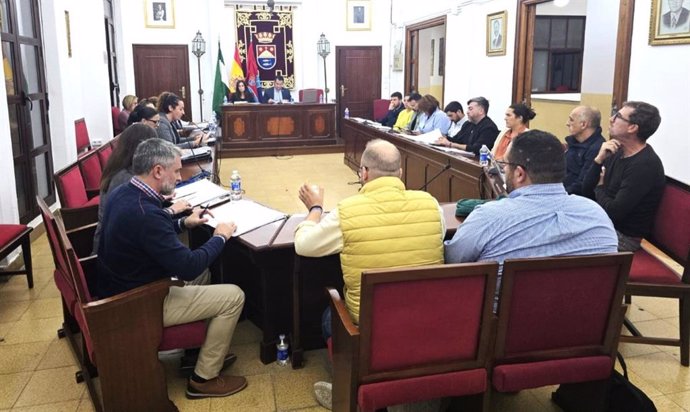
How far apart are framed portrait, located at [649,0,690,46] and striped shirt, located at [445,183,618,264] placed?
10.5 ft

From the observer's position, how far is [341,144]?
35.3 feet

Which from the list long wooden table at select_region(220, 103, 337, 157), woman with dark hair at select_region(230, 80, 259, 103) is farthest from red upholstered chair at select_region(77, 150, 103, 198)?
woman with dark hair at select_region(230, 80, 259, 103)

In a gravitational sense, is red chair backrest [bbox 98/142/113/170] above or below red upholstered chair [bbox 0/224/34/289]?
above

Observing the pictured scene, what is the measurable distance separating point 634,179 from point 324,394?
73.1 inches

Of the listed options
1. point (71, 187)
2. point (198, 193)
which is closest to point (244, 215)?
point (198, 193)

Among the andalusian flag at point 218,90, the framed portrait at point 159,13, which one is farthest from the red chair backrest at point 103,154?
the framed portrait at point 159,13

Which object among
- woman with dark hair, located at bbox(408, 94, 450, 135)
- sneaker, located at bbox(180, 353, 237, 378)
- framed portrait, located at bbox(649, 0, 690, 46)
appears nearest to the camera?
sneaker, located at bbox(180, 353, 237, 378)

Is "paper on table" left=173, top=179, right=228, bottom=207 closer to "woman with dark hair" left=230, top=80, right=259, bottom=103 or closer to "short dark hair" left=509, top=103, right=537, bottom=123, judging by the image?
"short dark hair" left=509, top=103, right=537, bottom=123

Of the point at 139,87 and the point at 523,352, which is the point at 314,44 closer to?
the point at 139,87

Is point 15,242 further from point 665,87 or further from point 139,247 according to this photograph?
point 665,87

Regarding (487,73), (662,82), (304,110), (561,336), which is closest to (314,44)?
(304,110)

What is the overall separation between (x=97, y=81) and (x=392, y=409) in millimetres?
6849

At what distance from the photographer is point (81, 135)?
6.46 metres

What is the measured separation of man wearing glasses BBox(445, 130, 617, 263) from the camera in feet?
6.38
